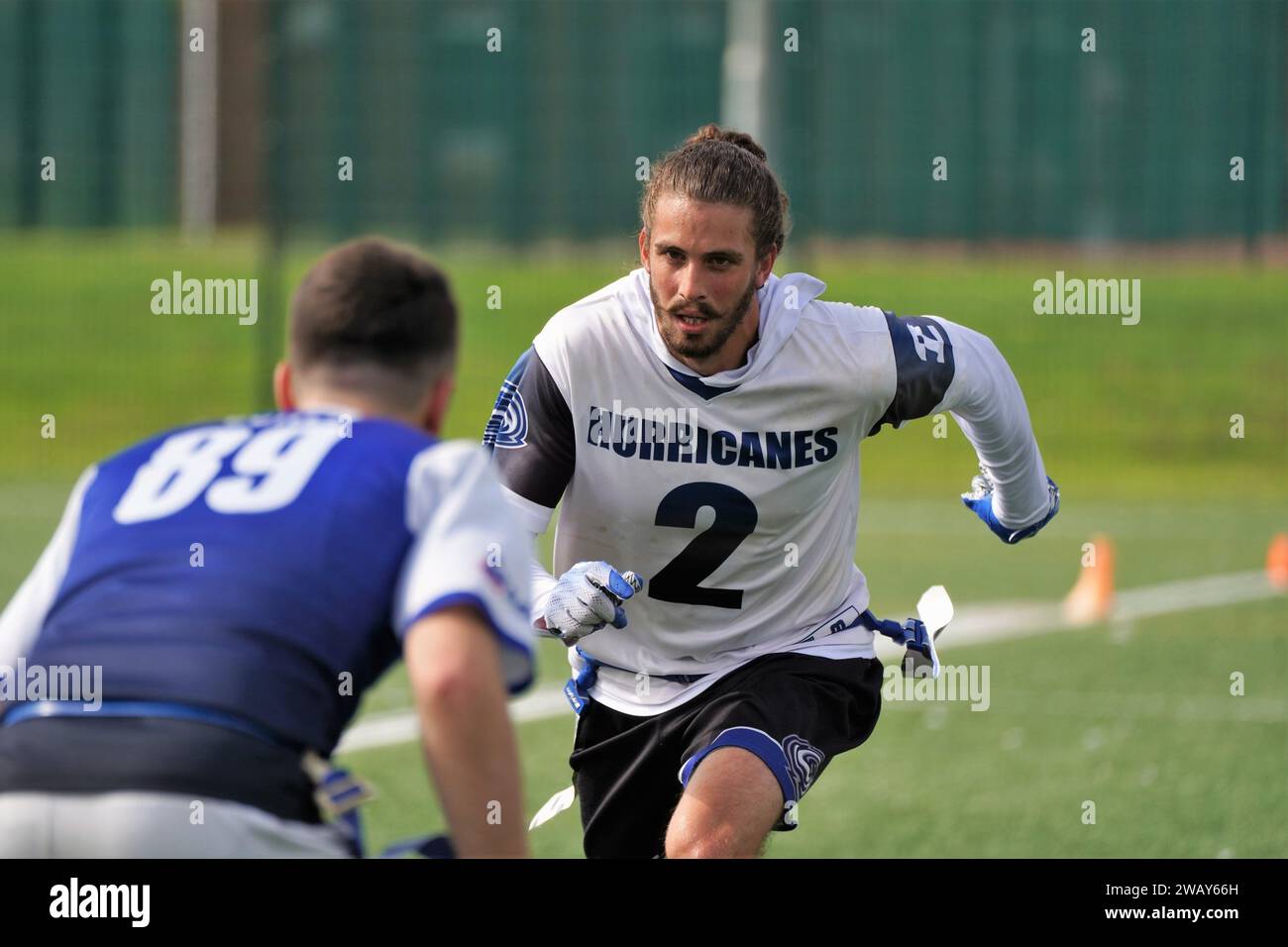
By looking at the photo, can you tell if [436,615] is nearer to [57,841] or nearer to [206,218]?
[57,841]

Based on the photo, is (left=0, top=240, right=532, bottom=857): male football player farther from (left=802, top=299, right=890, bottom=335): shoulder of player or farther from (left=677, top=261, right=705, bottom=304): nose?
(left=802, top=299, right=890, bottom=335): shoulder of player

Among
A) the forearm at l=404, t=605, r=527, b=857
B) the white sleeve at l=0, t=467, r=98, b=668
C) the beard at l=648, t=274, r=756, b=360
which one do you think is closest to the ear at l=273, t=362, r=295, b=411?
the white sleeve at l=0, t=467, r=98, b=668

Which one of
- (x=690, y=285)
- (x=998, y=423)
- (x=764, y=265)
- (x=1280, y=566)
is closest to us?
(x=690, y=285)

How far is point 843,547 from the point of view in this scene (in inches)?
202

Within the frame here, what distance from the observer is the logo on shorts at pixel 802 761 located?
15.0 feet

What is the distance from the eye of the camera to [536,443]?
16.1 feet

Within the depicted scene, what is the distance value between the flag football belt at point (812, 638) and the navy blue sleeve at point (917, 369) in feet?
1.86

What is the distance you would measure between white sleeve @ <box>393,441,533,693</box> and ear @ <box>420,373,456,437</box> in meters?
0.17

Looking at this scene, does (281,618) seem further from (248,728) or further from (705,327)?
(705,327)

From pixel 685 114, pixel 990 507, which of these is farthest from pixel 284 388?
pixel 685 114

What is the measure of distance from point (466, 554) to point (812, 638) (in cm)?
236
